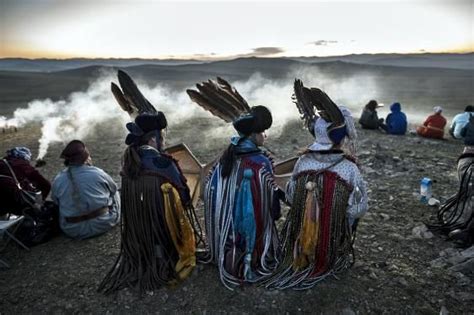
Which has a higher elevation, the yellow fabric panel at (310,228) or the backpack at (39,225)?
the yellow fabric panel at (310,228)

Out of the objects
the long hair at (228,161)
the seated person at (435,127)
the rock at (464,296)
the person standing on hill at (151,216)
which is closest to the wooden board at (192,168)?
the person standing on hill at (151,216)

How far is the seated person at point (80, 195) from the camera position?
4.64 meters

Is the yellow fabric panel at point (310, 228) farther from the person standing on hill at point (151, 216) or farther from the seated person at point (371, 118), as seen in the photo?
the seated person at point (371, 118)

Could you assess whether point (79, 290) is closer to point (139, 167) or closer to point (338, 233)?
point (139, 167)

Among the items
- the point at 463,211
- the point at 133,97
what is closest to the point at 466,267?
the point at 463,211

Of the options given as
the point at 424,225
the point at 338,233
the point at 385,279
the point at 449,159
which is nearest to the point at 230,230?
the point at 338,233

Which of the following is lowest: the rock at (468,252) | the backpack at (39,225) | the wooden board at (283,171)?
the rock at (468,252)

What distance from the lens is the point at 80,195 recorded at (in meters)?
4.64

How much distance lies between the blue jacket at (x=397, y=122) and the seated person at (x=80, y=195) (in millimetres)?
8270

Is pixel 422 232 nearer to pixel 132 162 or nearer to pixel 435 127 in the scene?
pixel 132 162

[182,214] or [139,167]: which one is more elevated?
[139,167]

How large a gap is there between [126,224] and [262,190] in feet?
4.55

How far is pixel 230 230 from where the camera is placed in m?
3.78

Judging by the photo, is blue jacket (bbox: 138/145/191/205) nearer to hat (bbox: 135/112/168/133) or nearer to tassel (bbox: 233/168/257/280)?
hat (bbox: 135/112/168/133)
